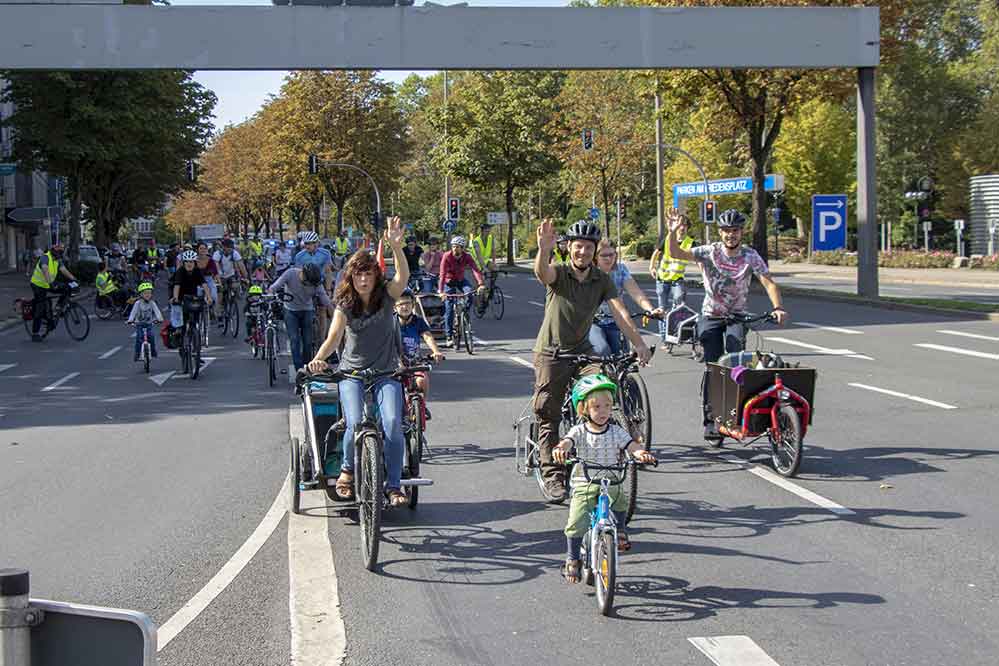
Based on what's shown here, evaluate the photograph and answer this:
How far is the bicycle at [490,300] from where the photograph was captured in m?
26.2

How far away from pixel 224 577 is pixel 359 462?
39.6 inches

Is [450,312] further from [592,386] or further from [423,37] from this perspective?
[592,386]

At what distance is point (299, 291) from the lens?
14.8m

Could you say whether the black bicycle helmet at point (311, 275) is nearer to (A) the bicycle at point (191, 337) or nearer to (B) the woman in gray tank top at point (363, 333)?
(A) the bicycle at point (191, 337)

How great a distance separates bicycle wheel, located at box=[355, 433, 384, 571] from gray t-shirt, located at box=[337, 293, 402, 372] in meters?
0.61

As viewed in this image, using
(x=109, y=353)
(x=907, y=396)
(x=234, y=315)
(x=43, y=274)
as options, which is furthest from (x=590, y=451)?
(x=43, y=274)

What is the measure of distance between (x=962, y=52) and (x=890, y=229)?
15.0 m

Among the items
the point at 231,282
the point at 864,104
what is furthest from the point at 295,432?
the point at 864,104

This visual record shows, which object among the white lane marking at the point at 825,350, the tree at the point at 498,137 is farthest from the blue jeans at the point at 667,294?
the tree at the point at 498,137

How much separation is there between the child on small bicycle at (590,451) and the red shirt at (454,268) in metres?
13.1

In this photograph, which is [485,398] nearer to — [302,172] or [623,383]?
[623,383]

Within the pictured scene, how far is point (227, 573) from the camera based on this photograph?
6719 mm

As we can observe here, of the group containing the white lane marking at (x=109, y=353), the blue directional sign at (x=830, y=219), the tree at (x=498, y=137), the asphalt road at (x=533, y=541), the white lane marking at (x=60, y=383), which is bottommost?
the asphalt road at (x=533, y=541)

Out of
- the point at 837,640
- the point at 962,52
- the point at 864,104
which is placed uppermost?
the point at 962,52
